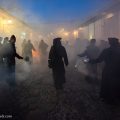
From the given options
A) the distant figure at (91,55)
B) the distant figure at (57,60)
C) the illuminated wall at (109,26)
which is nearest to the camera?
the distant figure at (57,60)

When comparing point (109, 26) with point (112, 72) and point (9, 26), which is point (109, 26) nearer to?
point (9, 26)

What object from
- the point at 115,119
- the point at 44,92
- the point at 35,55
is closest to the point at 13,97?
the point at 44,92

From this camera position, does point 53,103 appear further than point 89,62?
No

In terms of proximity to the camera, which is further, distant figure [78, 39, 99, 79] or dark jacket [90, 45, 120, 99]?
distant figure [78, 39, 99, 79]

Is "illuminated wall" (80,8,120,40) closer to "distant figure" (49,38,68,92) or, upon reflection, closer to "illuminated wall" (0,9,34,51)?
"illuminated wall" (0,9,34,51)

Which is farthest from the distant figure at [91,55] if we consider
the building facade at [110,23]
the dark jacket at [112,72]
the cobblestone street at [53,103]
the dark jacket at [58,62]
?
the building facade at [110,23]

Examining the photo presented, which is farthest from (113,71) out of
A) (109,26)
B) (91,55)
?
(109,26)

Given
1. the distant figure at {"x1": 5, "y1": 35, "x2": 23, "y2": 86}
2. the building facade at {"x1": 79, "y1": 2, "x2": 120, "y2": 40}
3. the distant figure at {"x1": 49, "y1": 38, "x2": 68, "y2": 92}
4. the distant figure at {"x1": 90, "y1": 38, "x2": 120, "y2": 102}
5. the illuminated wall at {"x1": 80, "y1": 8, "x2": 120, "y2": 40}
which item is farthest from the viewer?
the illuminated wall at {"x1": 80, "y1": 8, "x2": 120, "y2": 40}

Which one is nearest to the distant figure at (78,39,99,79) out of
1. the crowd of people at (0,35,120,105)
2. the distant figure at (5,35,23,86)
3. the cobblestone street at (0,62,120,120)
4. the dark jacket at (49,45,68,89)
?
the crowd of people at (0,35,120,105)

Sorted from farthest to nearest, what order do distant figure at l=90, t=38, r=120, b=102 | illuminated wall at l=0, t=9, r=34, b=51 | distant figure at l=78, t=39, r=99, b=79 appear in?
illuminated wall at l=0, t=9, r=34, b=51
distant figure at l=78, t=39, r=99, b=79
distant figure at l=90, t=38, r=120, b=102

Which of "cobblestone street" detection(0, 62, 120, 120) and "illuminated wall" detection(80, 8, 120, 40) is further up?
"illuminated wall" detection(80, 8, 120, 40)

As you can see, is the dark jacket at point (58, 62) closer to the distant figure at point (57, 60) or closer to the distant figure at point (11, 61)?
the distant figure at point (57, 60)

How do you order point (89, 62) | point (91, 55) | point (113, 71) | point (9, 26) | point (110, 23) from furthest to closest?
1. point (9, 26)
2. point (110, 23)
3. point (91, 55)
4. point (89, 62)
5. point (113, 71)

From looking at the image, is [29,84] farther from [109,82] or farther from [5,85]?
[109,82]
